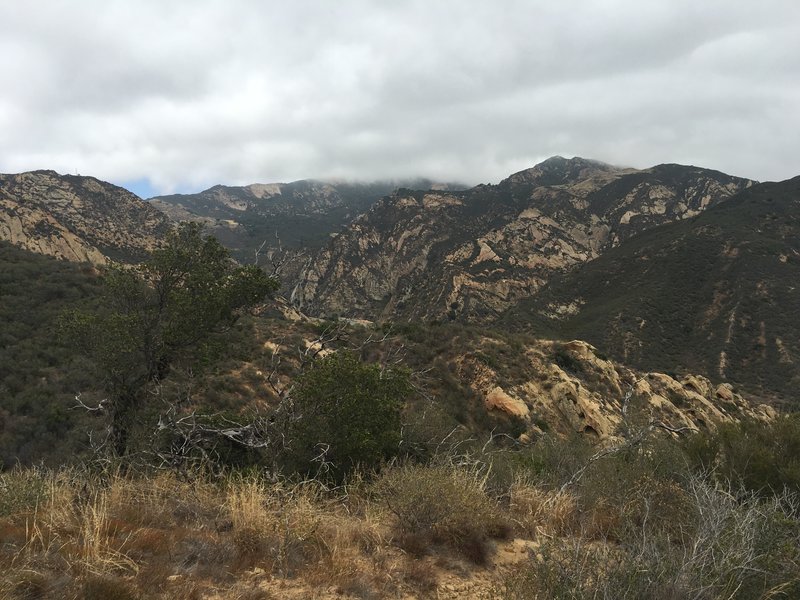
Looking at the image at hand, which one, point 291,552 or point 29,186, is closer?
point 291,552

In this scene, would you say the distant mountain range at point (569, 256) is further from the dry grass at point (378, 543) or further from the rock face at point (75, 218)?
the dry grass at point (378, 543)

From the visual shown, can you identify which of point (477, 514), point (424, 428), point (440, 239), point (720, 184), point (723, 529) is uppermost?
point (720, 184)

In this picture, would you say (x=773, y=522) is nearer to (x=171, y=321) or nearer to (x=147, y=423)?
(x=147, y=423)

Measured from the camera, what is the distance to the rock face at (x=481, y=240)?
8750 centimetres

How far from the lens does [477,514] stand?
4664 mm

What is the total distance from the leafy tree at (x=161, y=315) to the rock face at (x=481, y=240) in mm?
67756

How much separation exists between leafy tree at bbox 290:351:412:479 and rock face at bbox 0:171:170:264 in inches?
1565

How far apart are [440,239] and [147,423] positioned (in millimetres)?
111907

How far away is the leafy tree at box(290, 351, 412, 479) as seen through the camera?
7371 millimetres

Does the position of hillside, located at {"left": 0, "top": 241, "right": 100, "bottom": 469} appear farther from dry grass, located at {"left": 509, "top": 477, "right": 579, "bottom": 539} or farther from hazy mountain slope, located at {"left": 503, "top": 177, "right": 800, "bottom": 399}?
hazy mountain slope, located at {"left": 503, "top": 177, "right": 800, "bottom": 399}

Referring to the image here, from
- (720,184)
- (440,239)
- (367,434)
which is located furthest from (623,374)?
(720,184)

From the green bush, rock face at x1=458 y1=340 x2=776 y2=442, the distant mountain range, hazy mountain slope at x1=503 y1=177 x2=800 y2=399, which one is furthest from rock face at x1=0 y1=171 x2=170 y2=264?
hazy mountain slope at x1=503 y1=177 x2=800 y2=399

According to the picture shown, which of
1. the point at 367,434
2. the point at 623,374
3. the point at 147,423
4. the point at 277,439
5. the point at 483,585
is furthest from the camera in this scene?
the point at 623,374

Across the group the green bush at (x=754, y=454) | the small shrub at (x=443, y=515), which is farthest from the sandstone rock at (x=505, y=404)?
the small shrub at (x=443, y=515)
